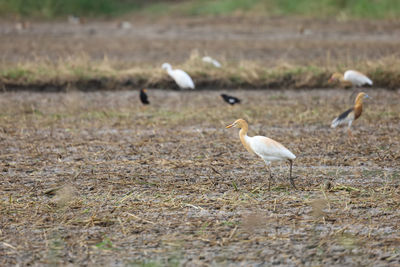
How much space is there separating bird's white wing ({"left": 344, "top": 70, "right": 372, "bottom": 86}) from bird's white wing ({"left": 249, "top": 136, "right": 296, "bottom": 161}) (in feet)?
20.8

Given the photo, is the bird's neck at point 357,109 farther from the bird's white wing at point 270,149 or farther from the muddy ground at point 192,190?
the bird's white wing at point 270,149

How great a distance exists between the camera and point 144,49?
20500 mm

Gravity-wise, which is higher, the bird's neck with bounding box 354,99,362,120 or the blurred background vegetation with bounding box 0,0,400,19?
the bird's neck with bounding box 354,99,362,120

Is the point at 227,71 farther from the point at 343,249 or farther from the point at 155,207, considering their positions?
the point at 343,249

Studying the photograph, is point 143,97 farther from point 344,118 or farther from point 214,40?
point 214,40

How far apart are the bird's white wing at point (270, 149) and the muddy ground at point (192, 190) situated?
0.36 m

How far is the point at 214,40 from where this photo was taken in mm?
22531

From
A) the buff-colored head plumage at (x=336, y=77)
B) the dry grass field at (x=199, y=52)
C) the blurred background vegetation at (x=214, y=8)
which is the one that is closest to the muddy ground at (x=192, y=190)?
the buff-colored head plumage at (x=336, y=77)

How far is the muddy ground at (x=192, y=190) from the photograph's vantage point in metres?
5.18

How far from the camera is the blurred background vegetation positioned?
27672 mm

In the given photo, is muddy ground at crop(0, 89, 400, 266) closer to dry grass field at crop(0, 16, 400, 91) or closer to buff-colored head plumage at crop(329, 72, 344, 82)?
buff-colored head plumage at crop(329, 72, 344, 82)

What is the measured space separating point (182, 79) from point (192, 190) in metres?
7.09

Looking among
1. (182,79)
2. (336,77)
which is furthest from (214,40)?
(336,77)

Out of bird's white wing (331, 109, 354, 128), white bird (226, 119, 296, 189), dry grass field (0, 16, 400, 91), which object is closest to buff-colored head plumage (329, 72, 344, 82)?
dry grass field (0, 16, 400, 91)
